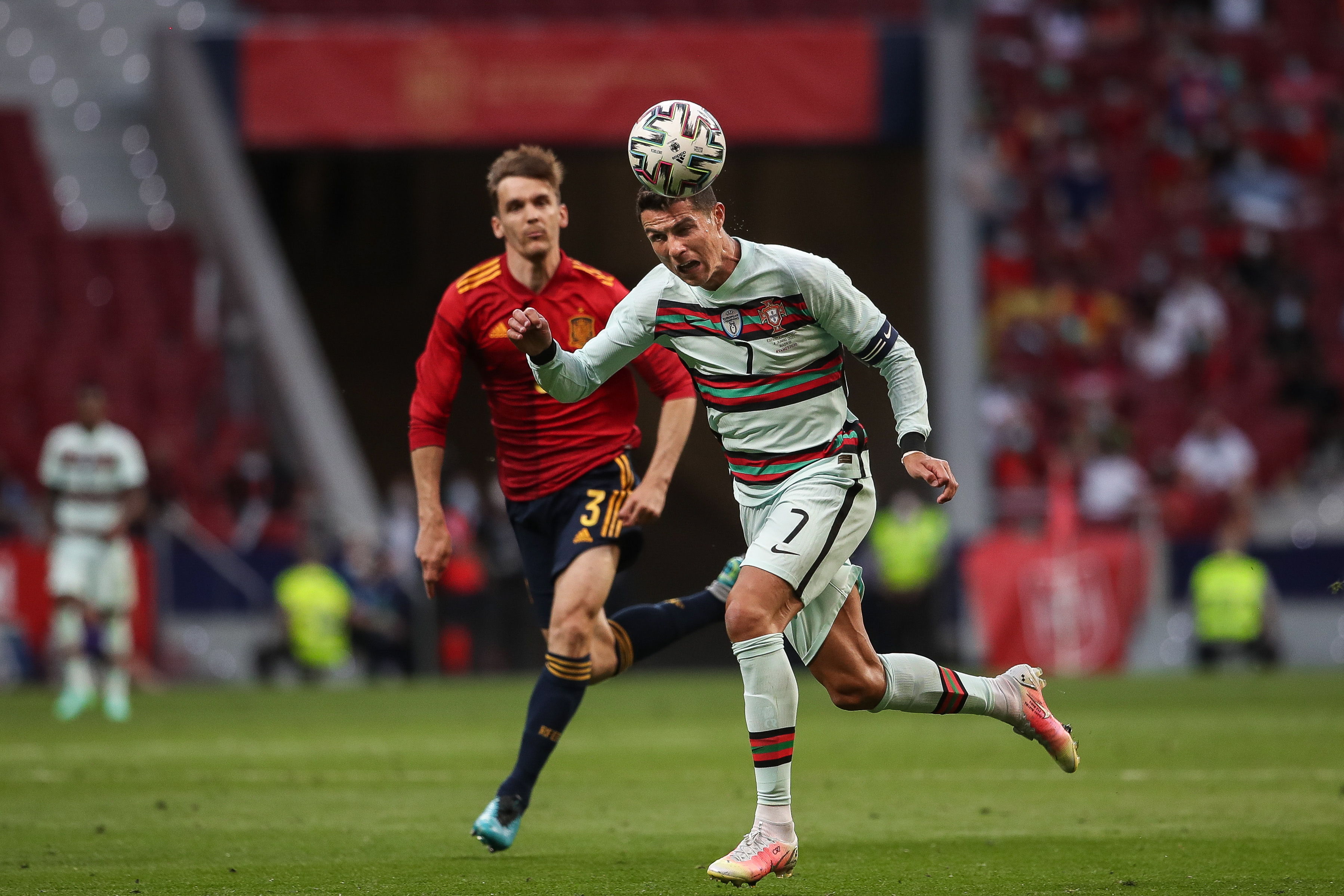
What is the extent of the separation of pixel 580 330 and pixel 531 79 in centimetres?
1542

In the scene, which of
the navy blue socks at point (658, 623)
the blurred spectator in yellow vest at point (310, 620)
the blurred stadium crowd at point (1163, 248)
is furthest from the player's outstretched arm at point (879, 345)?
the blurred stadium crowd at point (1163, 248)

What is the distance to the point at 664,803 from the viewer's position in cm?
771

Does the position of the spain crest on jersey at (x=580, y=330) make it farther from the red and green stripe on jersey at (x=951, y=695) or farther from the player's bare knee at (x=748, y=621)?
the red and green stripe on jersey at (x=951, y=695)

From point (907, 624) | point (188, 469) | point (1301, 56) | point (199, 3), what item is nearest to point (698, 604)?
point (907, 624)

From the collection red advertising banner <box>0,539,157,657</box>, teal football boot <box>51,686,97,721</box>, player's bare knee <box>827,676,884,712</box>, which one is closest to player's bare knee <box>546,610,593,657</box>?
player's bare knee <box>827,676,884,712</box>

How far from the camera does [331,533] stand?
18641 millimetres

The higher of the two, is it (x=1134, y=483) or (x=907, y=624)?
(x=1134, y=483)

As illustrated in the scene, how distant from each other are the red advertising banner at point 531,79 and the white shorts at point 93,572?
8789 millimetres

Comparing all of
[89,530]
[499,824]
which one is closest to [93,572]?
[89,530]

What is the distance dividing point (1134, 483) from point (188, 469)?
32.3 ft

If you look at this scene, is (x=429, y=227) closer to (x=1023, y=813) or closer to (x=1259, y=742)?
(x=1259, y=742)

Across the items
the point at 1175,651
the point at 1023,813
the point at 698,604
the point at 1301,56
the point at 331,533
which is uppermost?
the point at 1301,56

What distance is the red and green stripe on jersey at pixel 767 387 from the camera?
5.62 m

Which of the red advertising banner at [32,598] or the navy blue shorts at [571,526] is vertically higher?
the navy blue shorts at [571,526]
